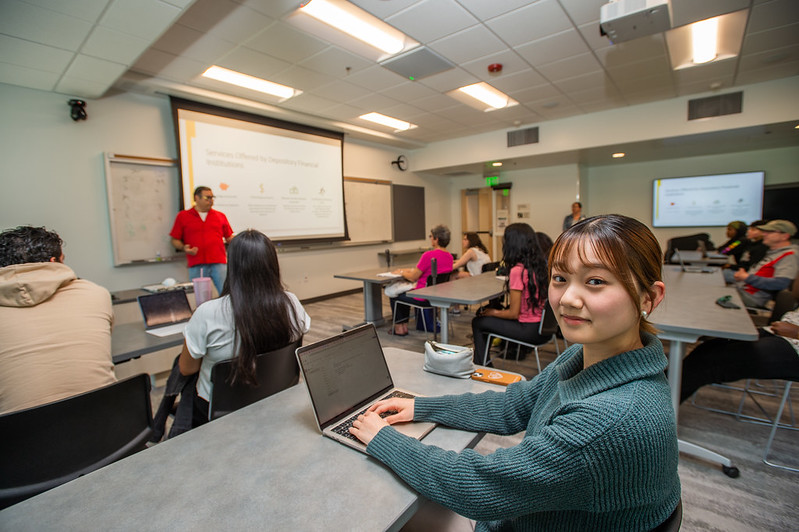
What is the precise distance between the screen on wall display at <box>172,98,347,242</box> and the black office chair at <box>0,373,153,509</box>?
382 cm

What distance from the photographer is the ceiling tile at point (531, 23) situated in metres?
3.01

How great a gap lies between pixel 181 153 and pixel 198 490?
180 inches

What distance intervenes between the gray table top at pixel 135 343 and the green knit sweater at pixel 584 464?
159 centimetres

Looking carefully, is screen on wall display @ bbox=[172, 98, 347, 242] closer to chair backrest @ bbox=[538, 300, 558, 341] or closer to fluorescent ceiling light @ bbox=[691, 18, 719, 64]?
chair backrest @ bbox=[538, 300, 558, 341]

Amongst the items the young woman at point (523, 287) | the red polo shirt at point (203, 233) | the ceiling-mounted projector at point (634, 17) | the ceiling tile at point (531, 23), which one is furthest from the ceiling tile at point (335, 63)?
the young woman at point (523, 287)

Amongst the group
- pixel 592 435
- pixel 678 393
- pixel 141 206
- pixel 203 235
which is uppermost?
pixel 141 206

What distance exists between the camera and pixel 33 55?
292cm

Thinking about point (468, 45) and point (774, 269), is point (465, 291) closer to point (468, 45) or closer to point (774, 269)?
point (468, 45)

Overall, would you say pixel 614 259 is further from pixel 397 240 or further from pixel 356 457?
pixel 397 240

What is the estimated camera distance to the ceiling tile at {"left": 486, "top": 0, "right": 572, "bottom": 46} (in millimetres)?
3014

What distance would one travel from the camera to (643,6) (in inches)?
101

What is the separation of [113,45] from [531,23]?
3.39m

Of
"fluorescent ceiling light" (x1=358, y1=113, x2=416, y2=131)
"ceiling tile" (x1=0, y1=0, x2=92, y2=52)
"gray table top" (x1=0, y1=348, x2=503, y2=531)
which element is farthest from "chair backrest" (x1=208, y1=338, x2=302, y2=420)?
"fluorescent ceiling light" (x1=358, y1=113, x2=416, y2=131)

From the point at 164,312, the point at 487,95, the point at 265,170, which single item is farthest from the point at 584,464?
the point at 265,170
